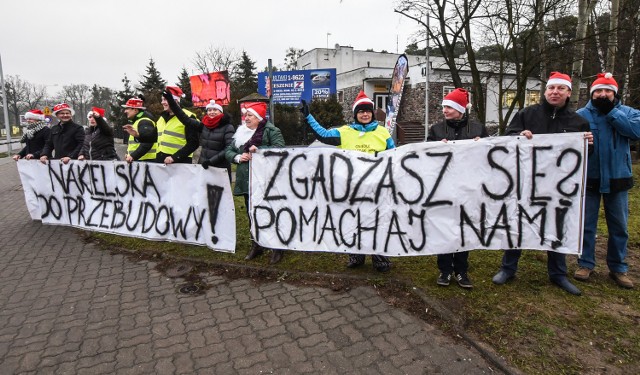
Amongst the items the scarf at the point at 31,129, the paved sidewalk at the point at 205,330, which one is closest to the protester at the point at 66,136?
the scarf at the point at 31,129

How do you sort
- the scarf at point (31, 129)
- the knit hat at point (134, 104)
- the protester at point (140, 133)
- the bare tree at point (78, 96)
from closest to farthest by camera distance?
1. the protester at point (140, 133)
2. the knit hat at point (134, 104)
3. the scarf at point (31, 129)
4. the bare tree at point (78, 96)

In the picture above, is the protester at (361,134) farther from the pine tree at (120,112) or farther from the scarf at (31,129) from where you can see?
the pine tree at (120,112)

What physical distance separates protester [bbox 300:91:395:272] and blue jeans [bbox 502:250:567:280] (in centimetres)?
117

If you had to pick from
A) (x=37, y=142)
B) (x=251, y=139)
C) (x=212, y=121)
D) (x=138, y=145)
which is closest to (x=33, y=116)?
(x=37, y=142)

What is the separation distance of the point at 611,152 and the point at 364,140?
2240 millimetres

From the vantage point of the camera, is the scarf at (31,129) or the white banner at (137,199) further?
the scarf at (31,129)

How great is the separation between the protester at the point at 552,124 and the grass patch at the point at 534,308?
104 mm

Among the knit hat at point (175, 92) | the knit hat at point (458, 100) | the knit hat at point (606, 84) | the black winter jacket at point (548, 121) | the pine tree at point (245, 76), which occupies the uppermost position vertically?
the pine tree at point (245, 76)

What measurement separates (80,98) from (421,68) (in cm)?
7774

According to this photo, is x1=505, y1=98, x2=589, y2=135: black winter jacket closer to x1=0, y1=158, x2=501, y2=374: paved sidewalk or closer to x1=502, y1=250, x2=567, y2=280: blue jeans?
x1=502, y1=250, x2=567, y2=280: blue jeans

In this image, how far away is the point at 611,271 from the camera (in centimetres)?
389

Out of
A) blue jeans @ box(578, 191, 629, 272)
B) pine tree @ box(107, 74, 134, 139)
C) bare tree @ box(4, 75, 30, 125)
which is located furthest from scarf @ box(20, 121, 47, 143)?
bare tree @ box(4, 75, 30, 125)

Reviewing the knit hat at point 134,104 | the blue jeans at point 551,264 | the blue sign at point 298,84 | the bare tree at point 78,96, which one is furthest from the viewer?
the bare tree at point 78,96

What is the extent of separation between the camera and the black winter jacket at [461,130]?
3779 mm
